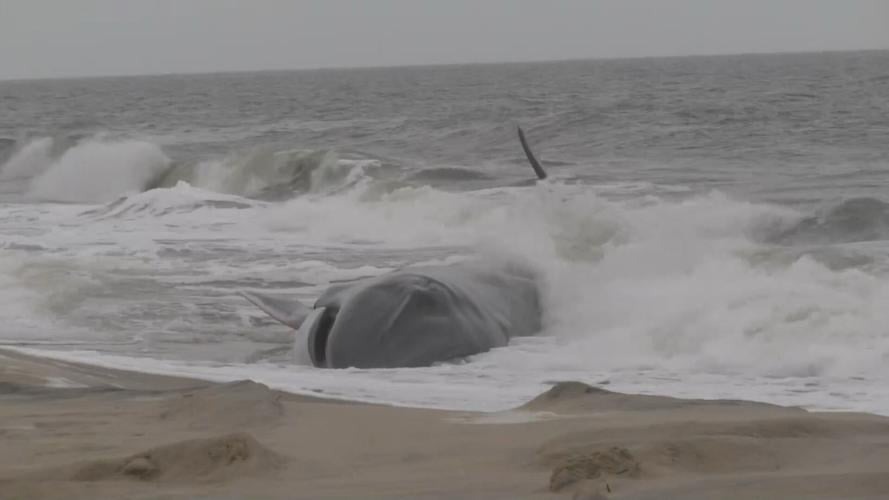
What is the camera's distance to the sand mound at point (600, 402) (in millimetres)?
5824

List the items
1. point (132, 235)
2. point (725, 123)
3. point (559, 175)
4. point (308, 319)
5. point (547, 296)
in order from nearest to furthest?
point (308, 319) → point (547, 296) → point (132, 235) → point (559, 175) → point (725, 123)

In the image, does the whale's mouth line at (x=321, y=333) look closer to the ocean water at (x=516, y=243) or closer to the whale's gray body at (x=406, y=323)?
the whale's gray body at (x=406, y=323)

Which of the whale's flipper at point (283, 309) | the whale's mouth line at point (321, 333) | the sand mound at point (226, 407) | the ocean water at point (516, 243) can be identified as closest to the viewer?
the sand mound at point (226, 407)

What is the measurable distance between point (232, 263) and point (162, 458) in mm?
9554

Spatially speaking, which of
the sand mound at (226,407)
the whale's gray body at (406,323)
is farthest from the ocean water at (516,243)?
the sand mound at (226,407)

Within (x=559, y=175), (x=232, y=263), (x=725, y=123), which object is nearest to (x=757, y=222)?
(x=232, y=263)

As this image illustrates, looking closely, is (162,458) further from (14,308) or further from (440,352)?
(14,308)

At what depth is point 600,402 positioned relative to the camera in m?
5.94

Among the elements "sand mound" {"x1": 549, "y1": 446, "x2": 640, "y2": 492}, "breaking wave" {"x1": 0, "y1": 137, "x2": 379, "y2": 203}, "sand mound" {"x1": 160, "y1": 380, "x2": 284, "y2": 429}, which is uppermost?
"breaking wave" {"x1": 0, "y1": 137, "x2": 379, "y2": 203}

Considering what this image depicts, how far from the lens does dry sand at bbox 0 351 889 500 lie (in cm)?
399

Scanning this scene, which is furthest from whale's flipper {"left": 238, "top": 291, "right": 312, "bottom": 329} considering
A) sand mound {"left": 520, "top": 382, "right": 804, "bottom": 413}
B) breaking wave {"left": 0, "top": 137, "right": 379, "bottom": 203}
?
breaking wave {"left": 0, "top": 137, "right": 379, "bottom": 203}

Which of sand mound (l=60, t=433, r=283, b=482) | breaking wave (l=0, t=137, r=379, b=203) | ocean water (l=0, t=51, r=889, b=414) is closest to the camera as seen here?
sand mound (l=60, t=433, r=283, b=482)

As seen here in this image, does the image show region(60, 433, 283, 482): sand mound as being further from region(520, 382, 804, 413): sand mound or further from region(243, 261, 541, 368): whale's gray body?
region(243, 261, 541, 368): whale's gray body

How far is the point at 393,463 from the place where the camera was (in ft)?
14.9
